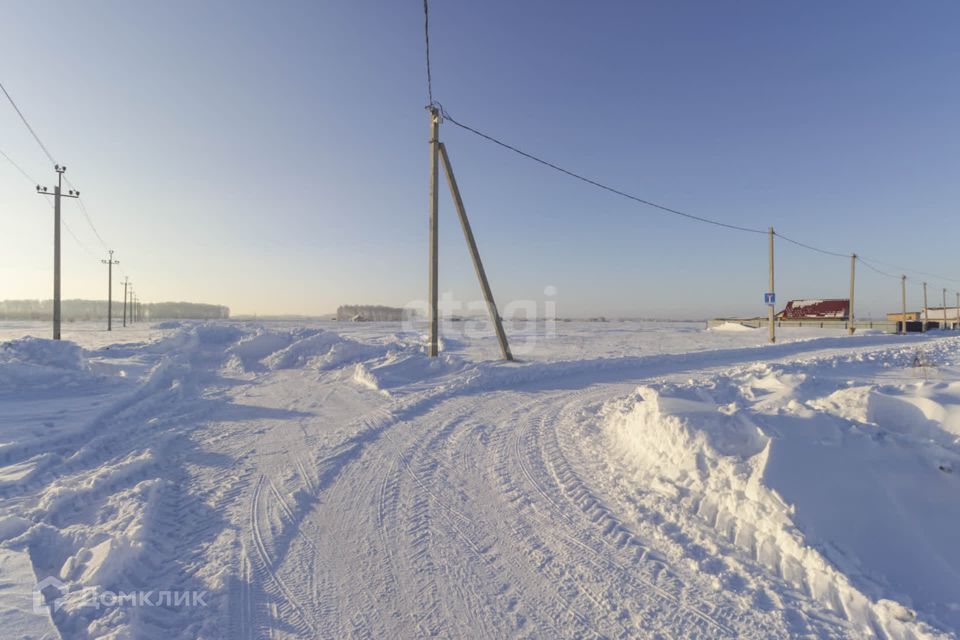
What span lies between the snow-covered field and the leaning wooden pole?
6689 mm

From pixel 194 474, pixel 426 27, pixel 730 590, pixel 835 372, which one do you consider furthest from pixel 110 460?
pixel 835 372

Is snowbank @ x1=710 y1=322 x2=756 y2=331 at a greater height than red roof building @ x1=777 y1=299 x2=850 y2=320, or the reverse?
red roof building @ x1=777 y1=299 x2=850 y2=320

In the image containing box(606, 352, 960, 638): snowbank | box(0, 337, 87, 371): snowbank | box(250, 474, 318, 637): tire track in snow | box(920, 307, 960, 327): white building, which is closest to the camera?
box(250, 474, 318, 637): tire track in snow

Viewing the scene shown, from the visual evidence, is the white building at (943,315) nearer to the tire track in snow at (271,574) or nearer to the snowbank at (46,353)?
the tire track in snow at (271,574)

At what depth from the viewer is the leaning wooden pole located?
13.7m

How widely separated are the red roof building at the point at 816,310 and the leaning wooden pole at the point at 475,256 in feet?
149

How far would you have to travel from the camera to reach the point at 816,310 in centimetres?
4525

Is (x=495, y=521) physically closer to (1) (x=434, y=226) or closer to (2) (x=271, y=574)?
(2) (x=271, y=574)

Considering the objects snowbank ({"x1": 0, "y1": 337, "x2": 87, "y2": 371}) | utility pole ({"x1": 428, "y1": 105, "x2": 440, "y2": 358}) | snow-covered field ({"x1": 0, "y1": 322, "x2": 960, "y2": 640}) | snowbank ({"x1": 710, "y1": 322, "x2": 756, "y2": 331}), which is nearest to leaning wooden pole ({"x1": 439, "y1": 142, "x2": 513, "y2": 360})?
utility pole ({"x1": 428, "y1": 105, "x2": 440, "y2": 358})

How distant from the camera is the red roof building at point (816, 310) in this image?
43.0 metres

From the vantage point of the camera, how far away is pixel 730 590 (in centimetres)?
294

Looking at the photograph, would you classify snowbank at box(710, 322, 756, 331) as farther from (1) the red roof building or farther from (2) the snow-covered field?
(2) the snow-covered field

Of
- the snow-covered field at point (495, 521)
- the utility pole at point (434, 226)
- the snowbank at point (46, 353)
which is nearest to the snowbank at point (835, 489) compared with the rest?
the snow-covered field at point (495, 521)

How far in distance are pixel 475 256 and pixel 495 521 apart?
11.1m
